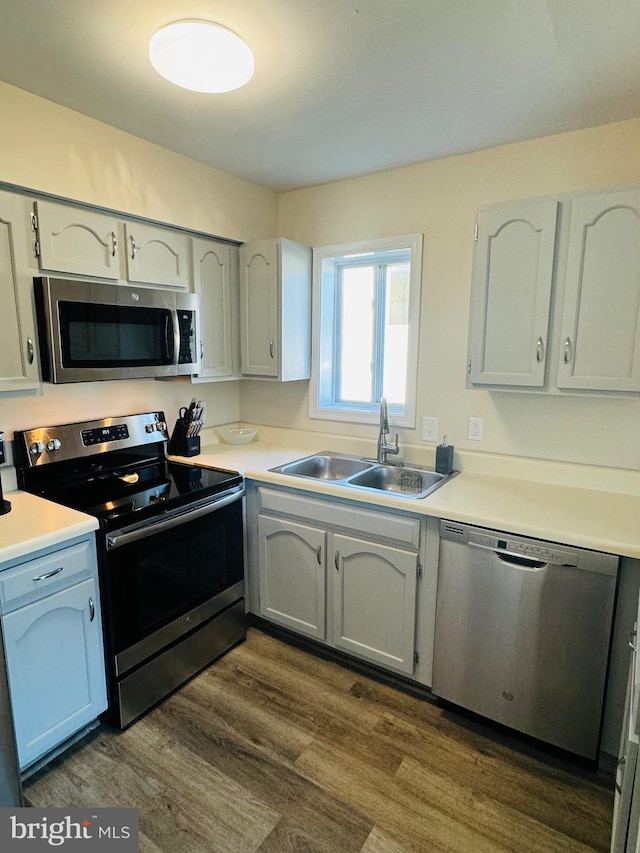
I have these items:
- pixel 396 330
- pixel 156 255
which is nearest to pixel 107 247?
pixel 156 255

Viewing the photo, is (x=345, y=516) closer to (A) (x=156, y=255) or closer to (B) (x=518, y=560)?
(B) (x=518, y=560)

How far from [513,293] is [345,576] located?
1.41 metres

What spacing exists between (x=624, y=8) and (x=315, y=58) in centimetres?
87

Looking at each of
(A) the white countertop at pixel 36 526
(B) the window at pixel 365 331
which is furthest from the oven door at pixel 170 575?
(B) the window at pixel 365 331

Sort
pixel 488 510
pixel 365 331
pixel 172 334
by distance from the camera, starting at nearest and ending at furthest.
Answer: pixel 488 510
pixel 172 334
pixel 365 331

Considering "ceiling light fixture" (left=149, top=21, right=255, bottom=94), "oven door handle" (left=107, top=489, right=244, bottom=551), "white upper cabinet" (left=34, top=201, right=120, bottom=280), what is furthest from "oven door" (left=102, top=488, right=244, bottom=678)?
"ceiling light fixture" (left=149, top=21, right=255, bottom=94)

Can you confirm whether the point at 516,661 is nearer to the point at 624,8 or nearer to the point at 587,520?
the point at 587,520

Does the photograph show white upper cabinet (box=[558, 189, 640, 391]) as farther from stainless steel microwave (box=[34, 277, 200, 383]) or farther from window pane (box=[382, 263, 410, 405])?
stainless steel microwave (box=[34, 277, 200, 383])

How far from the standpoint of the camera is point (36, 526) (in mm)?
1619

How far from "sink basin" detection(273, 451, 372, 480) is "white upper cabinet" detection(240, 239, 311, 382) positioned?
489mm

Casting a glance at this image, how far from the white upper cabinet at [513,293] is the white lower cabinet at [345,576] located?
2.45 ft

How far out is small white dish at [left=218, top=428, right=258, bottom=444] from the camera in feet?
9.64

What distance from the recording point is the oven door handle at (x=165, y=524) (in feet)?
5.74

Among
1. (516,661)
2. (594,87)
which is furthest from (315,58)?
(516,661)
